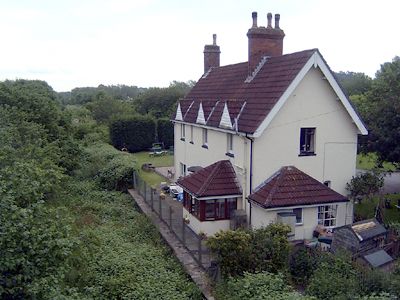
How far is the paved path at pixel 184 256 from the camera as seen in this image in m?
13.7

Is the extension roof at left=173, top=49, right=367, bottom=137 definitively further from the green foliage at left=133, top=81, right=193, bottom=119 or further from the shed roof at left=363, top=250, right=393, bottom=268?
the green foliage at left=133, top=81, right=193, bottom=119

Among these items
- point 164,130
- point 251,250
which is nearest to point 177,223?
point 251,250

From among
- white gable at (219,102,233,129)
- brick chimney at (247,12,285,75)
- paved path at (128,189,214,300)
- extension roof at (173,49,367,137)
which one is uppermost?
brick chimney at (247,12,285,75)

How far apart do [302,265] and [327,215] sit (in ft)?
14.9

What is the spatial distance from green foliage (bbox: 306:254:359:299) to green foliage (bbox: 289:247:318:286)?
637mm

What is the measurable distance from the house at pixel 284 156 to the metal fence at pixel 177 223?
827 mm

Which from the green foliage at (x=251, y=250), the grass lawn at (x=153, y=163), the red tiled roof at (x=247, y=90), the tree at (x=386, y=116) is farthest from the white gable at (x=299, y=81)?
the grass lawn at (x=153, y=163)

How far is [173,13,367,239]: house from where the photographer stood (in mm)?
17578

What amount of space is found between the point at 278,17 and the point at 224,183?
932cm

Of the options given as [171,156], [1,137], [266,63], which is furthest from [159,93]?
[1,137]

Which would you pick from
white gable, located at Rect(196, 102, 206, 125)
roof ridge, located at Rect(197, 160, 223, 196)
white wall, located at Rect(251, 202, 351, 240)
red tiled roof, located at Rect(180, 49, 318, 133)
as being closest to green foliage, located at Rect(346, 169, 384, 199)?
white wall, located at Rect(251, 202, 351, 240)

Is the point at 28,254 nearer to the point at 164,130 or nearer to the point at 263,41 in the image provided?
the point at 263,41

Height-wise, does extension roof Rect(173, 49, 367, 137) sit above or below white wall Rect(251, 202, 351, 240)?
above

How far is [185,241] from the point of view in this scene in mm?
17266
